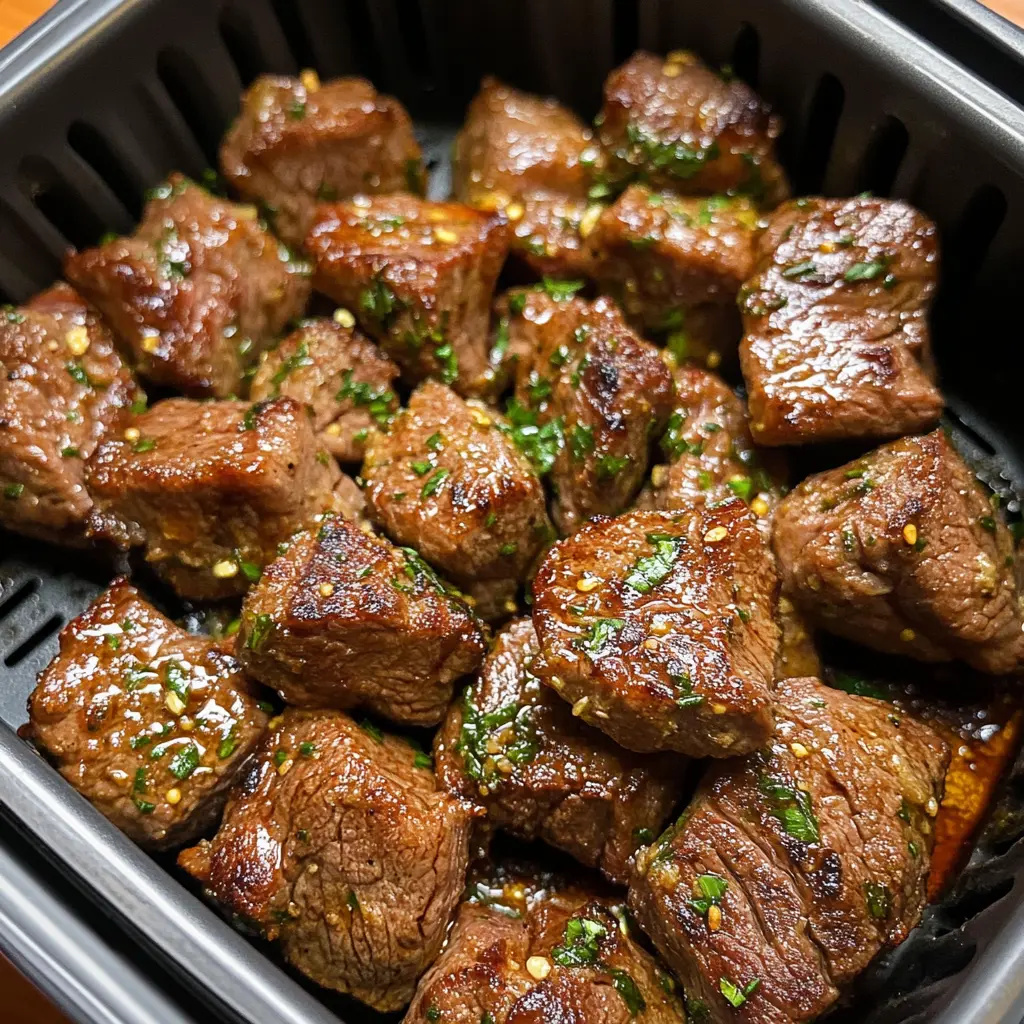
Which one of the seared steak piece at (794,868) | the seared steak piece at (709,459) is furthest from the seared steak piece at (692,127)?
the seared steak piece at (794,868)

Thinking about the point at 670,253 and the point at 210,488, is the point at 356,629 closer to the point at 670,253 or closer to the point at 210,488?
the point at 210,488

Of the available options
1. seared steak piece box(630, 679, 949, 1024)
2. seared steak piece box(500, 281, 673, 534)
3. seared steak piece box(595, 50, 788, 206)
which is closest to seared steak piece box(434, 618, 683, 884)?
seared steak piece box(630, 679, 949, 1024)

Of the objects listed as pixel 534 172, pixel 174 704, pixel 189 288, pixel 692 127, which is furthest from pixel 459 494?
pixel 692 127

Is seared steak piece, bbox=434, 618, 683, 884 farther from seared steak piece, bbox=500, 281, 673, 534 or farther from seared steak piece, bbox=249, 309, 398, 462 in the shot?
seared steak piece, bbox=249, 309, 398, 462

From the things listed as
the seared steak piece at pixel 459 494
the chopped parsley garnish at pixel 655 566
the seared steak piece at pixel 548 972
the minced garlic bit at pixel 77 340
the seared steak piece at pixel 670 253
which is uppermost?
the minced garlic bit at pixel 77 340

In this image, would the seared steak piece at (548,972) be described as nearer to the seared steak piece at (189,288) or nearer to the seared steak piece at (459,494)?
the seared steak piece at (459,494)
